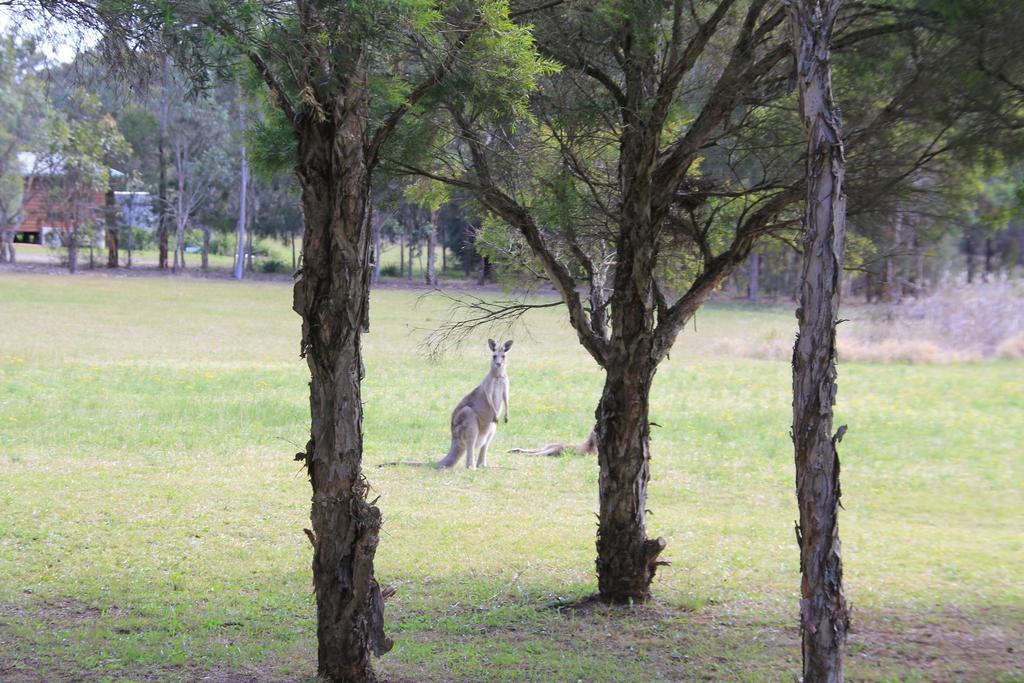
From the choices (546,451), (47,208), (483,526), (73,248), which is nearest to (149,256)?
(73,248)

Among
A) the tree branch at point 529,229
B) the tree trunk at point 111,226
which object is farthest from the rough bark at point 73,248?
the tree branch at point 529,229

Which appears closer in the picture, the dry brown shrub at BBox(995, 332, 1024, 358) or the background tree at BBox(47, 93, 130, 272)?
the dry brown shrub at BBox(995, 332, 1024, 358)

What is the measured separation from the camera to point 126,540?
9.72 meters

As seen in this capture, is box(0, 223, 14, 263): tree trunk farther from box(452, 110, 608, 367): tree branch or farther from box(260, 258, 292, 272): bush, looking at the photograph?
box(452, 110, 608, 367): tree branch

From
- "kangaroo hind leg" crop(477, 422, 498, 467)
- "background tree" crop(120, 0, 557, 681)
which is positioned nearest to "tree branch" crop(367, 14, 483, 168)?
"background tree" crop(120, 0, 557, 681)

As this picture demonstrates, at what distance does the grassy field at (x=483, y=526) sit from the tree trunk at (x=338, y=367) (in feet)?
1.86

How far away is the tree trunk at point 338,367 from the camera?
5383 millimetres

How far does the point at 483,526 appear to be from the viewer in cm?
1116

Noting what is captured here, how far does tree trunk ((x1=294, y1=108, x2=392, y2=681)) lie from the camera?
5.38 metres

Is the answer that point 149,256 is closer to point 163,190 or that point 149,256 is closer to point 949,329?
point 163,190

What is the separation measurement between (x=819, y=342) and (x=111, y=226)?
184ft

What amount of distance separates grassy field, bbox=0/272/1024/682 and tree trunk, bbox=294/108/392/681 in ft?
1.86

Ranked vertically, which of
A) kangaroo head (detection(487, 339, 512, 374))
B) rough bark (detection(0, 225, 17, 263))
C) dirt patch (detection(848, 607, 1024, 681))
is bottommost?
dirt patch (detection(848, 607, 1024, 681))

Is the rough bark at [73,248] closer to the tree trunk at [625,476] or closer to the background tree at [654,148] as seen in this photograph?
the background tree at [654,148]
